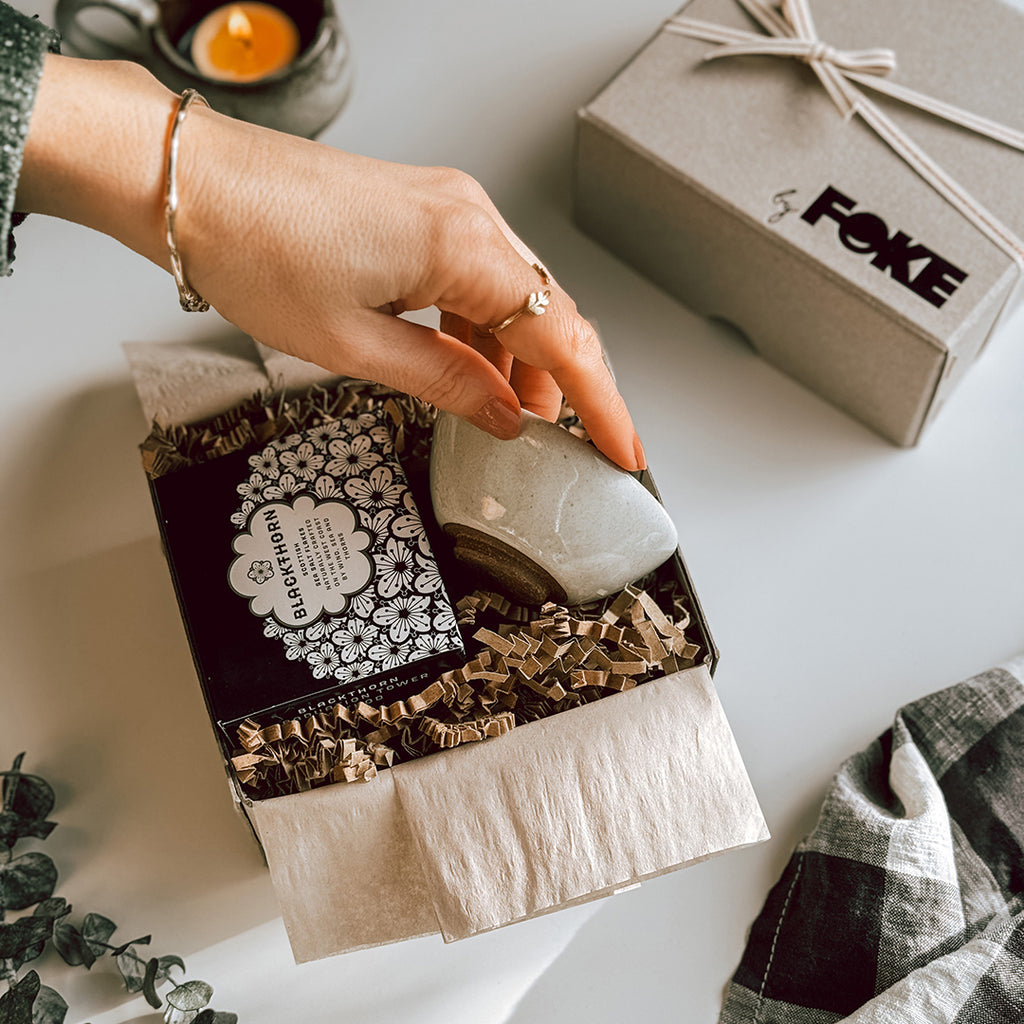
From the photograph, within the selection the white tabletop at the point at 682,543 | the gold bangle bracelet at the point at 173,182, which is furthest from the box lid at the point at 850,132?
the gold bangle bracelet at the point at 173,182

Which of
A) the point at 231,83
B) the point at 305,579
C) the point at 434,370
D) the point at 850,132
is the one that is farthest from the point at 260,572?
the point at 850,132

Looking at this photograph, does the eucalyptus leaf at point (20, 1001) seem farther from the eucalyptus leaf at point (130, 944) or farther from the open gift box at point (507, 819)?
the open gift box at point (507, 819)

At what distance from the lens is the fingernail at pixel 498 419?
570mm

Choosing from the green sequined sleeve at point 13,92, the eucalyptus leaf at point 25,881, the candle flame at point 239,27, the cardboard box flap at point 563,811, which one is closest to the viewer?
the green sequined sleeve at point 13,92

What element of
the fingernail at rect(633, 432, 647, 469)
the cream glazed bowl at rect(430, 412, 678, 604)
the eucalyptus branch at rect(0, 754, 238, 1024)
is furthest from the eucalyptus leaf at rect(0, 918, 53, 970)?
the fingernail at rect(633, 432, 647, 469)

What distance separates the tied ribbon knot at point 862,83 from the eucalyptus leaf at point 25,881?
29.2 inches

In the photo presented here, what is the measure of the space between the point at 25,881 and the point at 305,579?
0.29 metres

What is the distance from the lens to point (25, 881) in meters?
0.67

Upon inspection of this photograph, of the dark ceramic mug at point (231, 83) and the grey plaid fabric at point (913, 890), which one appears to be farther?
the dark ceramic mug at point (231, 83)

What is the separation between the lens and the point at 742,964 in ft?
2.20

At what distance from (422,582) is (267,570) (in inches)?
3.6

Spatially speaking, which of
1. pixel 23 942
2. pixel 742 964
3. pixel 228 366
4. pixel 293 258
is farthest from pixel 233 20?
pixel 742 964

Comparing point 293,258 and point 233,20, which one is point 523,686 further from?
point 233,20

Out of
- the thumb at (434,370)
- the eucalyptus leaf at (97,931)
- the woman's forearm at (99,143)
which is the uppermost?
the woman's forearm at (99,143)
